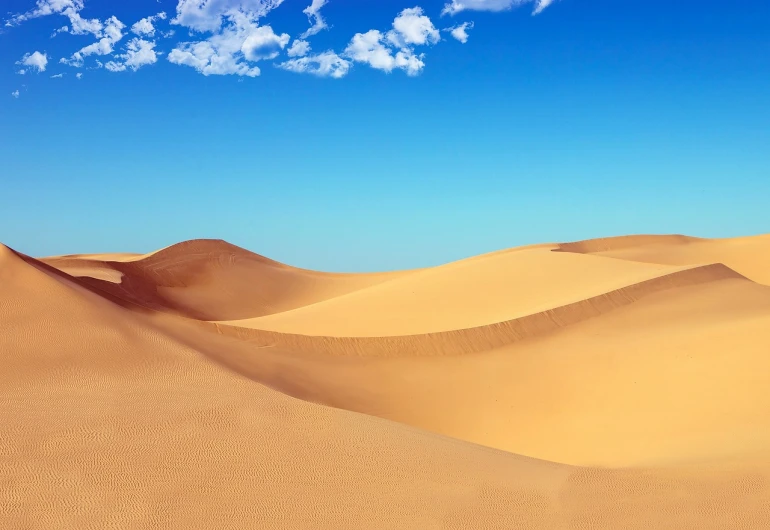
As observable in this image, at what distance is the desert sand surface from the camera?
5141mm

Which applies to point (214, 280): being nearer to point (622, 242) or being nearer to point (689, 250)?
point (622, 242)

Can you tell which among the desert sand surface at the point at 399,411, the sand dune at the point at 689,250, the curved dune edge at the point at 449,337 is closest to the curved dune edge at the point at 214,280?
the desert sand surface at the point at 399,411

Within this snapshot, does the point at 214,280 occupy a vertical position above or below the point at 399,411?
above

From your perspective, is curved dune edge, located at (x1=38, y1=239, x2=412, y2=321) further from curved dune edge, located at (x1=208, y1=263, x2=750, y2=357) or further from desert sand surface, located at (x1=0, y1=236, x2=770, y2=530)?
curved dune edge, located at (x1=208, y1=263, x2=750, y2=357)

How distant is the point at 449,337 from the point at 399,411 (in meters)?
3.08

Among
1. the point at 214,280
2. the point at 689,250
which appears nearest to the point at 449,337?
the point at 214,280

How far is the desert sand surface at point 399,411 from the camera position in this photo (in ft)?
16.9

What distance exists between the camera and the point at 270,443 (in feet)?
20.3

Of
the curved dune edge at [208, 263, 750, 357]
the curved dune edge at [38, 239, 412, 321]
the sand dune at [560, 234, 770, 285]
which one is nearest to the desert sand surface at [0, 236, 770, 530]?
the curved dune edge at [208, 263, 750, 357]

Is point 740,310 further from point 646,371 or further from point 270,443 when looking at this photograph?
point 270,443

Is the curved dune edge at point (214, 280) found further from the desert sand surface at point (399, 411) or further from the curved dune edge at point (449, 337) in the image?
the curved dune edge at point (449, 337)

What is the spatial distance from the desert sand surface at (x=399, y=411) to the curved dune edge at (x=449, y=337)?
0.15ft

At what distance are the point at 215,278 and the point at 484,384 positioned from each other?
22563 millimetres

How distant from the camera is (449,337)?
13695 millimetres
